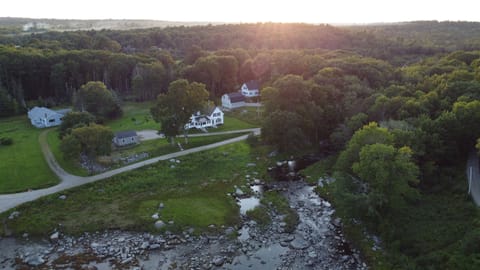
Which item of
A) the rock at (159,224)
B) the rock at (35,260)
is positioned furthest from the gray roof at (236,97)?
the rock at (35,260)

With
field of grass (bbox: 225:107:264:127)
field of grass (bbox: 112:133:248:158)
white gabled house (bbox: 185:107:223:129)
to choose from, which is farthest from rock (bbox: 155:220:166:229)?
field of grass (bbox: 225:107:264:127)

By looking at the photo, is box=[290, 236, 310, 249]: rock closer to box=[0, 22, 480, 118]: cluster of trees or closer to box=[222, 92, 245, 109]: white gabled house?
box=[0, 22, 480, 118]: cluster of trees

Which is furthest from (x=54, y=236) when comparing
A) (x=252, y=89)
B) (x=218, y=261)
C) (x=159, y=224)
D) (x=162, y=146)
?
(x=252, y=89)

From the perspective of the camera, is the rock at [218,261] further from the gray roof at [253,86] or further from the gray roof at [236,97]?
the gray roof at [253,86]

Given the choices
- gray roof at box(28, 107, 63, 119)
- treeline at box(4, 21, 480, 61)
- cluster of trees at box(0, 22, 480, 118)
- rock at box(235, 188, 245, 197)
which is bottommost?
rock at box(235, 188, 245, 197)

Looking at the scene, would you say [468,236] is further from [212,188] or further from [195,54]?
[195,54]

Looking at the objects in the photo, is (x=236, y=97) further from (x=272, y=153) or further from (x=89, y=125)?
(x=89, y=125)

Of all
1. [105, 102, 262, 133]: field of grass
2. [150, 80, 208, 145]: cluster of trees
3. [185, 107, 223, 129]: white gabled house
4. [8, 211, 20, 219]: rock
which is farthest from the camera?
[105, 102, 262, 133]: field of grass
